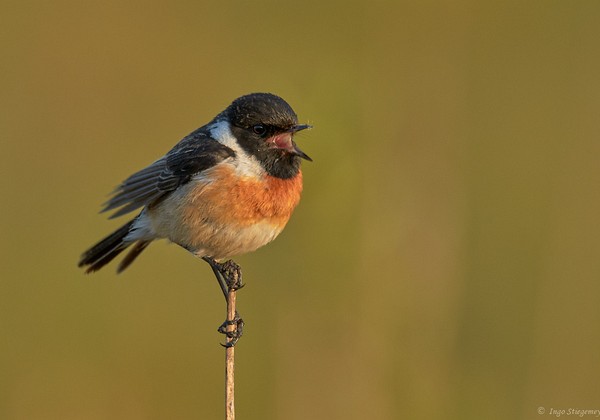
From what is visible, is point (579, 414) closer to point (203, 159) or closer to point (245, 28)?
point (203, 159)

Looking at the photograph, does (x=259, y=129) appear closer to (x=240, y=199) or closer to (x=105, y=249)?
(x=240, y=199)

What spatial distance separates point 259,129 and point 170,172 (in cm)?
68

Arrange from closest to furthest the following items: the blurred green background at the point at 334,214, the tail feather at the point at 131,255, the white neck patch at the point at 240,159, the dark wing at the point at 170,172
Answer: the blurred green background at the point at 334,214, the white neck patch at the point at 240,159, the dark wing at the point at 170,172, the tail feather at the point at 131,255

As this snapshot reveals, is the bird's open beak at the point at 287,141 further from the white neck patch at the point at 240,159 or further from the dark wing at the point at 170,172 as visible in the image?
the dark wing at the point at 170,172

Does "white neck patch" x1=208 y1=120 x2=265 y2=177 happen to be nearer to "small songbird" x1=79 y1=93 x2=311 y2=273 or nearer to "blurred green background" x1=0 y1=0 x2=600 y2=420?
"small songbird" x1=79 y1=93 x2=311 y2=273

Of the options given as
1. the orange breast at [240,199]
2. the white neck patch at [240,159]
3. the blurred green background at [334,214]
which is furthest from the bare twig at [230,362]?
the white neck patch at [240,159]

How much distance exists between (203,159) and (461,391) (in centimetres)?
199

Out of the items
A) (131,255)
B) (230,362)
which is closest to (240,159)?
(230,362)

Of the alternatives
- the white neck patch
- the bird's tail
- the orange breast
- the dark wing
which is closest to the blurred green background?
the orange breast

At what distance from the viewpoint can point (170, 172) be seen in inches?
209

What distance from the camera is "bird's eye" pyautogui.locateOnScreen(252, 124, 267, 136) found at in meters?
4.94

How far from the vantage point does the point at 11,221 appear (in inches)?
276

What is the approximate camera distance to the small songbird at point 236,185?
16.0ft

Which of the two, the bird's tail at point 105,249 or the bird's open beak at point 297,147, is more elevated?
the bird's open beak at point 297,147
